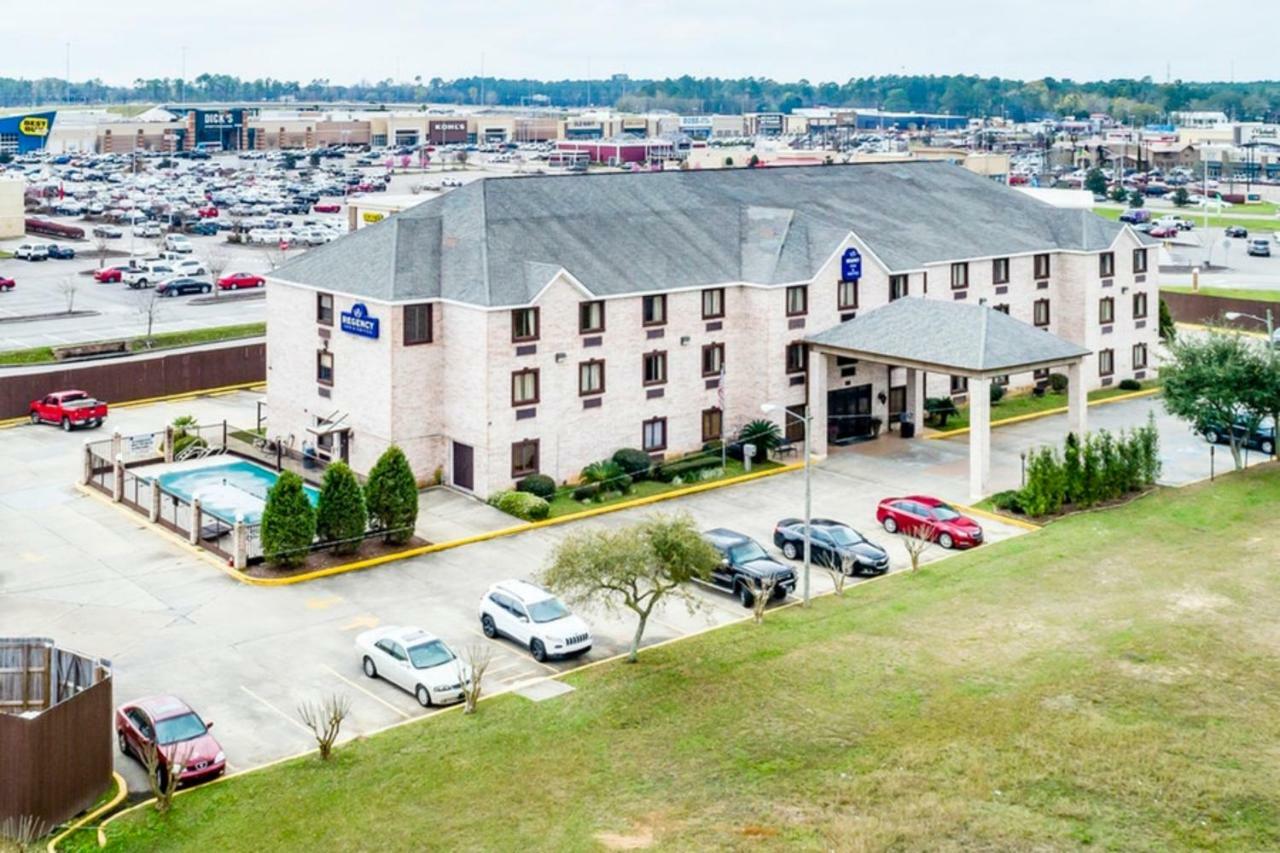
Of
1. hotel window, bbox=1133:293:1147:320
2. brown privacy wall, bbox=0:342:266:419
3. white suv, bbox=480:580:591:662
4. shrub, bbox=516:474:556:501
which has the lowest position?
white suv, bbox=480:580:591:662

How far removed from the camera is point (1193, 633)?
38281 millimetres

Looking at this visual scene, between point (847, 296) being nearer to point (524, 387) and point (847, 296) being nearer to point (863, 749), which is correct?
point (524, 387)

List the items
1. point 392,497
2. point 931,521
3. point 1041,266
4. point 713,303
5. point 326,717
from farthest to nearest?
point 1041,266 < point 713,303 < point 931,521 < point 392,497 < point 326,717

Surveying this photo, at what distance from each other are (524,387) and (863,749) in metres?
27.7

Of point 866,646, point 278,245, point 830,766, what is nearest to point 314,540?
point 866,646

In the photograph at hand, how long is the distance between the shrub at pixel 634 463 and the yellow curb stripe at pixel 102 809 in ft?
92.7

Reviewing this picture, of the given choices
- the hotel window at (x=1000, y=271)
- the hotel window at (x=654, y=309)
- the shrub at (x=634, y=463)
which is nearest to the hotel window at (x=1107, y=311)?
the hotel window at (x=1000, y=271)

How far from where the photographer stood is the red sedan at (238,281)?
105 m

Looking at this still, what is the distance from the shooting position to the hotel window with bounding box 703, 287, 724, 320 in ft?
201

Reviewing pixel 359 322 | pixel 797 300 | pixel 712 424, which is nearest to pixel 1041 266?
pixel 797 300

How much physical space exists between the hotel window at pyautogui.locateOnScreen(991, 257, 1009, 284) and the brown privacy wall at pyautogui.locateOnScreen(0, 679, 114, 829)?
170 feet

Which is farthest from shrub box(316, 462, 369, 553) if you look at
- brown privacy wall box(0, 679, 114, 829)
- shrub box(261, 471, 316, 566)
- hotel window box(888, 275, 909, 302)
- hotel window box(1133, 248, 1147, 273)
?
hotel window box(1133, 248, 1147, 273)

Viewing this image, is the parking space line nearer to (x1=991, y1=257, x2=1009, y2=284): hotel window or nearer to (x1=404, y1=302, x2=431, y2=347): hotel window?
(x1=404, y1=302, x2=431, y2=347): hotel window

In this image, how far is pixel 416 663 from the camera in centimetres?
3672
